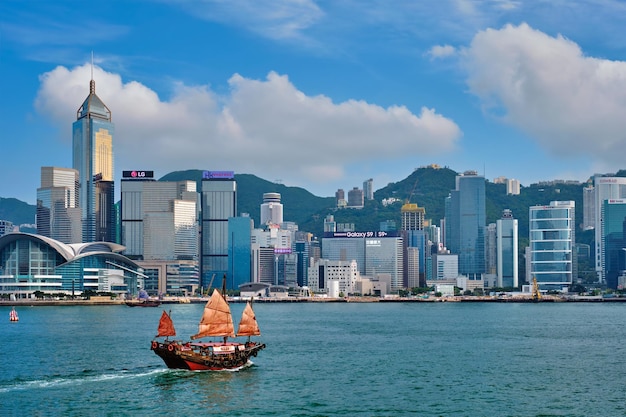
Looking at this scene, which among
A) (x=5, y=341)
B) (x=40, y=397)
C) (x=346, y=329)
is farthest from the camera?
(x=346, y=329)

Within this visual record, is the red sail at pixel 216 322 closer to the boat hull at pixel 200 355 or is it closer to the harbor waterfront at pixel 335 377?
the boat hull at pixel 200 355

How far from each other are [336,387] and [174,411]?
43.4 ft

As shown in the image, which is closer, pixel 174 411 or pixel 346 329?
pixel 174 411

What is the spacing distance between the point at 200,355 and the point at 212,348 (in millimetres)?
1482

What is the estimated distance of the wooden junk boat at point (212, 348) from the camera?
65750 millimetres

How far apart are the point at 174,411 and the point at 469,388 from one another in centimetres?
2058

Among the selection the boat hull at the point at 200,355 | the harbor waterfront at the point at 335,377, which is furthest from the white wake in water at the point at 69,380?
the boat hull at the point at 200,355

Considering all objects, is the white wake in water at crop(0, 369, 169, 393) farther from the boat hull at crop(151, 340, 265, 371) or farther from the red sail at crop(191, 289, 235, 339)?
the red sail at crop(191, 289, 235, 339)

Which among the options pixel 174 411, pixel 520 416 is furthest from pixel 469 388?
pixel 174 411

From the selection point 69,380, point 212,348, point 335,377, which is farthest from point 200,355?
point 335,377

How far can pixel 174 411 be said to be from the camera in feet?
171

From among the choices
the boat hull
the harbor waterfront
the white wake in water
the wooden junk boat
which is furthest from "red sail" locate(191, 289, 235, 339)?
the white wake in water

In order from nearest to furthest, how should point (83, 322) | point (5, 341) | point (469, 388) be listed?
point (469, 388), point (5, 341), point (83, 322)

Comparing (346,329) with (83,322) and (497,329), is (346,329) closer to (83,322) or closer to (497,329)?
(497,329)
